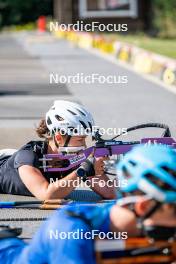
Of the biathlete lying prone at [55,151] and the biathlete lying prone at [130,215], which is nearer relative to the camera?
the biathlete lying prone at [130,215]

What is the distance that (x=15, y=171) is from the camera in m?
8.19

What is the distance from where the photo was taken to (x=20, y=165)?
8000 mm

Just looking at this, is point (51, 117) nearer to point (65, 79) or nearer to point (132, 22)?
point (65, 79)

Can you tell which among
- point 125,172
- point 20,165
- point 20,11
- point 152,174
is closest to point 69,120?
point 20,165

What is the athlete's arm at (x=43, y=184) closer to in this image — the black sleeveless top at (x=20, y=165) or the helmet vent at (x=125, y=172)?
the black sleeveless top at (x=20, y=165)

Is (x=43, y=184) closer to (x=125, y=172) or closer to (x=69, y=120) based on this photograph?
(x=69, y=120)

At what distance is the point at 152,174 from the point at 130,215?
0.21 m

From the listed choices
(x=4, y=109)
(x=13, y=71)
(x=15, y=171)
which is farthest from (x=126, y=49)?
(x=15, y=171)

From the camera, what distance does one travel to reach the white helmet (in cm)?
795

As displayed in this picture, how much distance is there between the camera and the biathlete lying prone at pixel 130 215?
4.18m

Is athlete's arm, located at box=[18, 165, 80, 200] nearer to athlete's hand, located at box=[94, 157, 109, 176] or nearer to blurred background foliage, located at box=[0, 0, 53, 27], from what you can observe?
athlete's hand, located at box=[94, 157, 109, 176]

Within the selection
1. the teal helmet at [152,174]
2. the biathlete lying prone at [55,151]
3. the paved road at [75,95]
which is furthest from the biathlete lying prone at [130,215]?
the paved road at [75,95]

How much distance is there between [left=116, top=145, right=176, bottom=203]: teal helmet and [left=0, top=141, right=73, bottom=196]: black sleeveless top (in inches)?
147

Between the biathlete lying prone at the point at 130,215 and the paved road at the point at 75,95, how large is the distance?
786 cm
